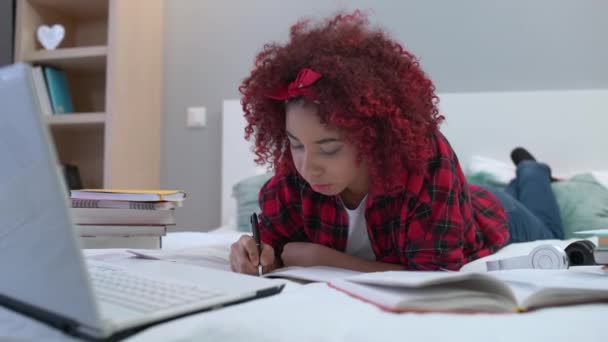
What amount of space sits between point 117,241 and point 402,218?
0.63 m

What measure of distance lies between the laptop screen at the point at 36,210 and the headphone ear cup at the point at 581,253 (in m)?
0.78

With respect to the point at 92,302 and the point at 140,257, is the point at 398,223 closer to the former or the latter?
the point at 140,257

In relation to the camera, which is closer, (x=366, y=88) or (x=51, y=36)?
(x=366, y=88)

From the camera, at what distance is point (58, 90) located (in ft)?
8.11

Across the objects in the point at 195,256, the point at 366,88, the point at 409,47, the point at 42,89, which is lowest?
the point at 195,256

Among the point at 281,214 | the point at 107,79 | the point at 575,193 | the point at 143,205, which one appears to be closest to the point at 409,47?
the point at 575,193

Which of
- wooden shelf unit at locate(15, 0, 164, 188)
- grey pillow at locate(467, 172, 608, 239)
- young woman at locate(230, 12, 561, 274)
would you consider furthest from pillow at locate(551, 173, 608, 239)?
wooden shelf unit at locate(15, 0, 164, 188)

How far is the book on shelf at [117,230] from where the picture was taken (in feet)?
3.68

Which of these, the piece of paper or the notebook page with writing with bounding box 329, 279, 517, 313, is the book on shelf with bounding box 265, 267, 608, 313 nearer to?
the notebook page with writing with bounding box 329, 279, 517, 313

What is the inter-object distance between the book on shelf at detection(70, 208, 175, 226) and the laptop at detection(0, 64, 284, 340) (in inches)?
24.0

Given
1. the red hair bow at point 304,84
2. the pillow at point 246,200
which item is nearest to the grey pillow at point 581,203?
the pillow at point 246,200

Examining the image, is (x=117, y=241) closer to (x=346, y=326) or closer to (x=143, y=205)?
(x=143, y=205)

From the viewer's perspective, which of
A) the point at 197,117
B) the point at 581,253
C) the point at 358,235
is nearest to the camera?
the point at 581,253

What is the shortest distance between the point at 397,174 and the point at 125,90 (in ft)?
5.91
